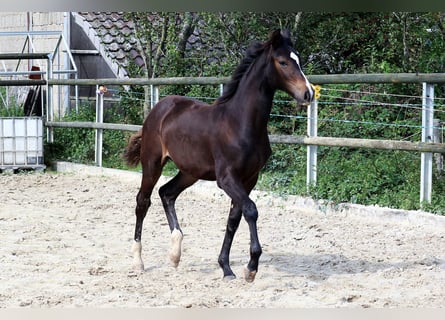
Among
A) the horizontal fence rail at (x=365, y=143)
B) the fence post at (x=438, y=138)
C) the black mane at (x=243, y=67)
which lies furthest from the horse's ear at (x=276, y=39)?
the fence post at (x=438, y=138)

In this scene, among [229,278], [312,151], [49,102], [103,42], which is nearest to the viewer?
[229,278]

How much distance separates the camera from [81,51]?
14578mm

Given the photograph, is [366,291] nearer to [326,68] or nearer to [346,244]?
[346,244]

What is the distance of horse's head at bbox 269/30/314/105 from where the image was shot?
452 centimetres

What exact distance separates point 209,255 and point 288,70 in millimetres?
1770

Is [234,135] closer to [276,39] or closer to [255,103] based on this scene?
[255,103]

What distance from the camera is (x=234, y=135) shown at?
15.9ft

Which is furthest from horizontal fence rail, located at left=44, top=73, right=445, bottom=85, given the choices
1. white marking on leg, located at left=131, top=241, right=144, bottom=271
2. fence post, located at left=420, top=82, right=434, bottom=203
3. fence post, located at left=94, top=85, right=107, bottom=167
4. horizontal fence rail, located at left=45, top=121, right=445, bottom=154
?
white marking on leg, located at left=131, top=241, right=144, bottom=271

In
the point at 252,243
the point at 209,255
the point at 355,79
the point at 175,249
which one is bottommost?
the point at 209,255

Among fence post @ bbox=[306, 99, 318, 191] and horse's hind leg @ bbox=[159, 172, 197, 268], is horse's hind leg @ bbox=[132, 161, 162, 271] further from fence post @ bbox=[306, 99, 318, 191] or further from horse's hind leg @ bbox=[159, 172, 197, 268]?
fence post @ bbox=[306, 99, 318, 191]

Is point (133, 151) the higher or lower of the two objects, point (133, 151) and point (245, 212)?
the higher

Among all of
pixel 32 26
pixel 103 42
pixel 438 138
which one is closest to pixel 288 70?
pixel 438 138

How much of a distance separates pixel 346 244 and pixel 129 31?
8556 millimetres

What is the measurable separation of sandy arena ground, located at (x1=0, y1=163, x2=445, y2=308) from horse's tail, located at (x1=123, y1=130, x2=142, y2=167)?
679mm
